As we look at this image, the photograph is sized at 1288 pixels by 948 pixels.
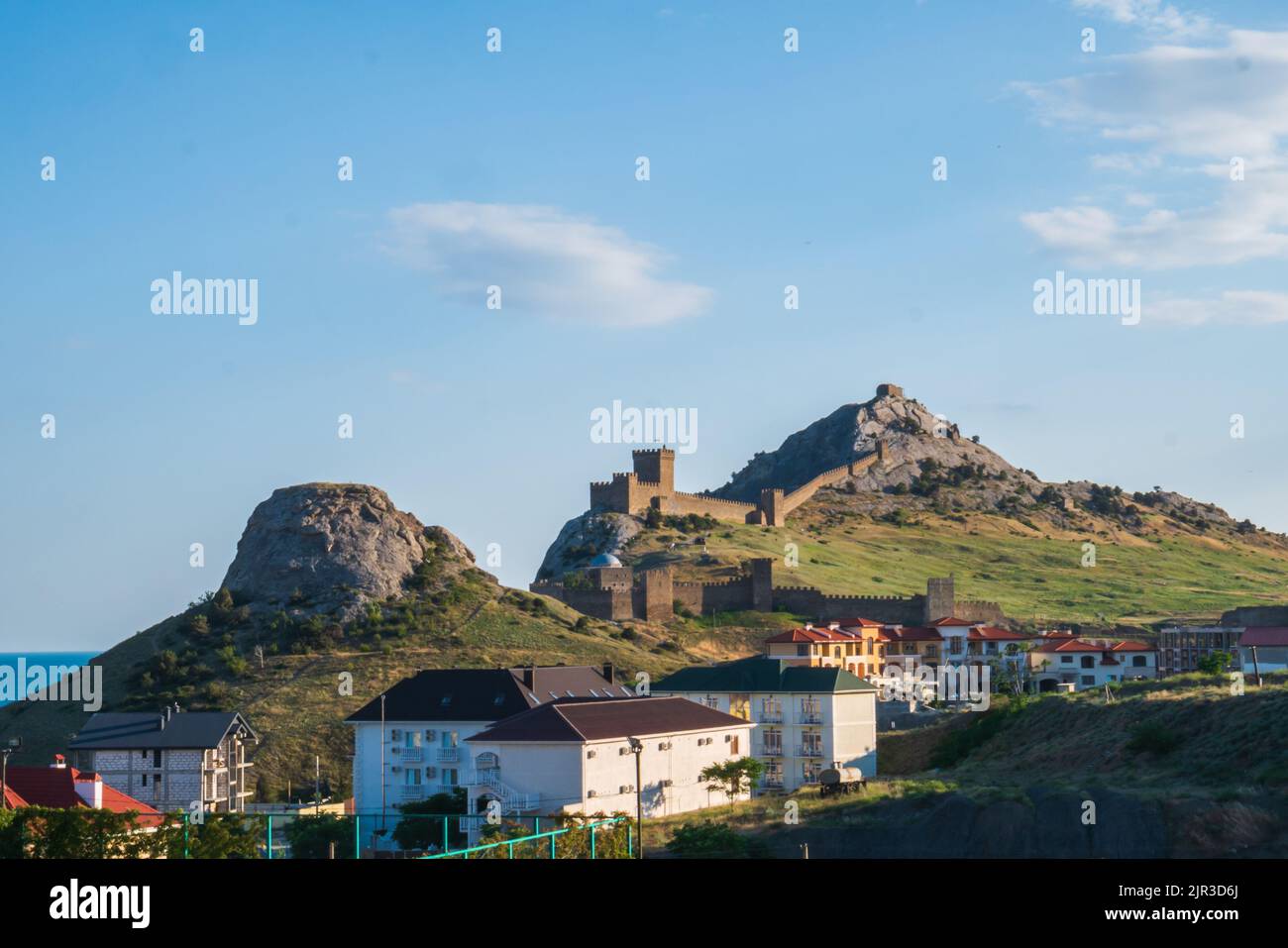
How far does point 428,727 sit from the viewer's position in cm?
5844

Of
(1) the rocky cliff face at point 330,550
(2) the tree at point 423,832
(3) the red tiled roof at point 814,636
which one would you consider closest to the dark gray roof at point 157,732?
(2) the tree at point 423,832

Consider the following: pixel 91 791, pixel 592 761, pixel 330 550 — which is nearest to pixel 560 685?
pixel 592 761

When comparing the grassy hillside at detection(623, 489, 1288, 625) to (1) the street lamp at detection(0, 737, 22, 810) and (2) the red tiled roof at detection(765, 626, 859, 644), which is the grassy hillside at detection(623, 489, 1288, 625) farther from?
(1) the street lamp at detection(0, 737, 22, 810)

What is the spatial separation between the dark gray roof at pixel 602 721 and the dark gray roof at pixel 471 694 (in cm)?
434

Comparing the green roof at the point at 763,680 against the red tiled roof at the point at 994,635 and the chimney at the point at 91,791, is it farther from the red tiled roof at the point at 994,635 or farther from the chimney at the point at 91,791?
the red tiled roof at the point at 994,635

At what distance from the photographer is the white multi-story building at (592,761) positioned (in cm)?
4800

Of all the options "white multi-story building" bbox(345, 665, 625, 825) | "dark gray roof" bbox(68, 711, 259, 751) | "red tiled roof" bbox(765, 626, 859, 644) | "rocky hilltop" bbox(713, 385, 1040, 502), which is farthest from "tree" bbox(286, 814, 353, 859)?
"rocky hilltop" bbox(713, 385, 1040, 502)

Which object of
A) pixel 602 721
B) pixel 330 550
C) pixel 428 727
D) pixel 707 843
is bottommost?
pixel 707 843

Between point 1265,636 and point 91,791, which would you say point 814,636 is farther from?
point 91,791

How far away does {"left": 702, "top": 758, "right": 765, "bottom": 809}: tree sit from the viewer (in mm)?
54094

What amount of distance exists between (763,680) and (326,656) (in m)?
→ 28.1

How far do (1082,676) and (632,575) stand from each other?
3979 cm
